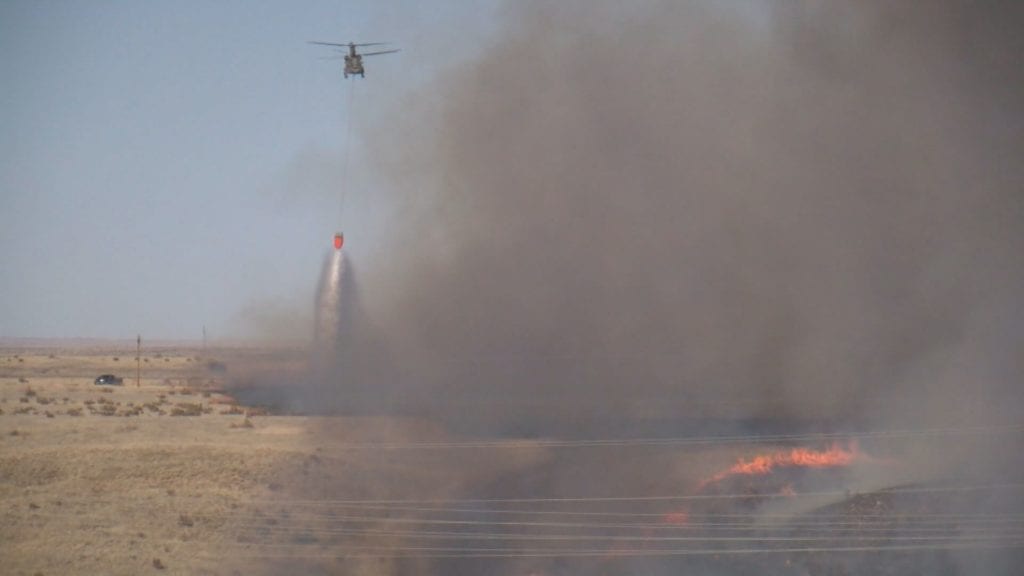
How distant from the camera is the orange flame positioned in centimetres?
2461

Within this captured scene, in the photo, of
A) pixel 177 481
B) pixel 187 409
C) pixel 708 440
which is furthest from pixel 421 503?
pixel 187 409

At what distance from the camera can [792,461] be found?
25.3 meters

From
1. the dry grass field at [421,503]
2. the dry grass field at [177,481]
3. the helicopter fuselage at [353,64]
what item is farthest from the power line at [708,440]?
the helicopter fuselage at [353,64]

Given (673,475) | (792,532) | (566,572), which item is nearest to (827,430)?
(673,475)

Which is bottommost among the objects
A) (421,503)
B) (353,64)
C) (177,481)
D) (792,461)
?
(421,503)

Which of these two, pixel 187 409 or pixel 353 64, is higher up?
pixel 353 64

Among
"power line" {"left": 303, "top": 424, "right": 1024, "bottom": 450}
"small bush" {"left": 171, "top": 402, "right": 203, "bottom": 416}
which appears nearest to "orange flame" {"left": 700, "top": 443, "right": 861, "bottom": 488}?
"power line" {"left": 303, "top": 424, "right": 1024, "bottom": 450}

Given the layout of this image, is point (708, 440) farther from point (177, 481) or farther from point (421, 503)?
point (177, 481)

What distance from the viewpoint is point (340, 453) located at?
83.4 feet

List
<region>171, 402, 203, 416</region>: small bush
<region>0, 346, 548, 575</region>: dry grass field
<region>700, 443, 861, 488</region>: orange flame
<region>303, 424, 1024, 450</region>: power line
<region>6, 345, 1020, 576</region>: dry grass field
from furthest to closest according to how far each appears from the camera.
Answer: <region>171, 402, 203, 416</region>: small bush
<region>303, 424, 1024, 450</region>: power line
<region>700, 443, 861, 488</region>: orange flame
<region>6, 345, 1020, 576</region>: dry grass field
<region>0, 346, 548, 575</region>: dry grass field

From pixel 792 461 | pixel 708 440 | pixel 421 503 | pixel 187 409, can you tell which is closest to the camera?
pixel 421 503

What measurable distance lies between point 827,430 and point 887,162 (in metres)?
18.2

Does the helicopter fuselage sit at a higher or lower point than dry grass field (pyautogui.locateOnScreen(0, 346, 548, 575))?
higher

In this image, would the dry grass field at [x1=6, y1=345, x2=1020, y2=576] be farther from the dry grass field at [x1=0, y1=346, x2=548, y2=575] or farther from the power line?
the power line
